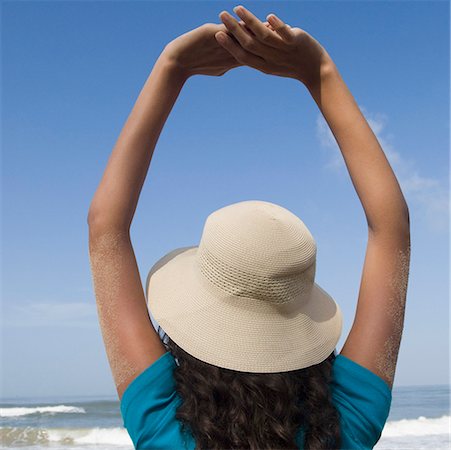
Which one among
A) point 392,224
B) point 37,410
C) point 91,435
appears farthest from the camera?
point 37,410

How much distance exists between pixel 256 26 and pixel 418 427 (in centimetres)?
1432

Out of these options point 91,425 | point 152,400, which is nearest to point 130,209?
point 152,400

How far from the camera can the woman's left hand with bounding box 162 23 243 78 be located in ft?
5.33

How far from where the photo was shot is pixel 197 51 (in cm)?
166

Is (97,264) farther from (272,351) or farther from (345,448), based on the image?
(345,448)

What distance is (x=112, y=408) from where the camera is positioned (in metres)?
15.9

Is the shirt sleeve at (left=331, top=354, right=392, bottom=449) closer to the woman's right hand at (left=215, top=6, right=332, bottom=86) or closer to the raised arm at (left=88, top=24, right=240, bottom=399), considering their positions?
the raised arm at (left=88, top=24, right=240, bottom=399)

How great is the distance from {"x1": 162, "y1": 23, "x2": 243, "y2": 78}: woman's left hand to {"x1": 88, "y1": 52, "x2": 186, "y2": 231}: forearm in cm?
3

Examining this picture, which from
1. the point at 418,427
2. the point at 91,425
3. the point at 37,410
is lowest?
the point at 418,427

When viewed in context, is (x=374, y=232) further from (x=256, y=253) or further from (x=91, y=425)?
(x=91, y=425)

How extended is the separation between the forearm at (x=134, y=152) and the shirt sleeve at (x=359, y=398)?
2.20 feet

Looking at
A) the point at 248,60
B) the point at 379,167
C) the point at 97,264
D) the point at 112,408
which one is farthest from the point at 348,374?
the point at 112,408

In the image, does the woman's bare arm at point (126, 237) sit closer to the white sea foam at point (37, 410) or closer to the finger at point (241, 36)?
the finger at point (241, 36)

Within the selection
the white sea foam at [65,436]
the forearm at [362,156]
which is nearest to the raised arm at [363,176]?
the forearm at [362,156]
